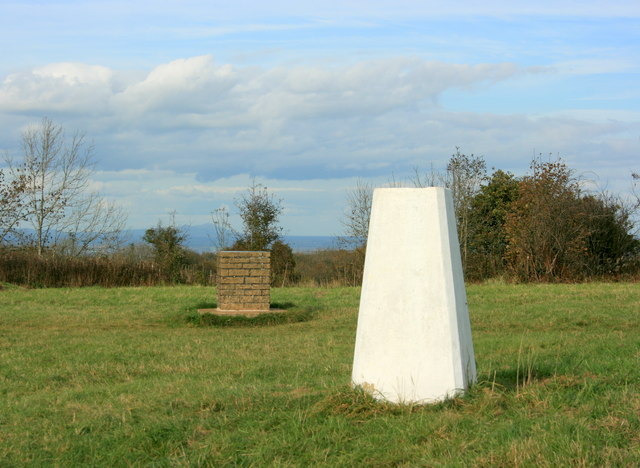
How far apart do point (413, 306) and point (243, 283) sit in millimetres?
10073

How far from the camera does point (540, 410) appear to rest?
15.5ft

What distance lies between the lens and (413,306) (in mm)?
5027

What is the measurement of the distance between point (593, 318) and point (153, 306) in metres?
9.42

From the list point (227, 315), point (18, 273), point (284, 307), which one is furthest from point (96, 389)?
point (18, 273)

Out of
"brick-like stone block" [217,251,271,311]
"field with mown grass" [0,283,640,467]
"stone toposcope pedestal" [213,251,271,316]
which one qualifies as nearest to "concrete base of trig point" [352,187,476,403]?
"field with mown grass" [0,283,640,467]

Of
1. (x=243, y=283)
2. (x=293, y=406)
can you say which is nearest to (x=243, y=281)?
(x=243, y=283)

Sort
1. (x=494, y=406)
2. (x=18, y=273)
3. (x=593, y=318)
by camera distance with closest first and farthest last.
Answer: (x=494, y=406) → (x=593, y=318) → (x=18, y=273)

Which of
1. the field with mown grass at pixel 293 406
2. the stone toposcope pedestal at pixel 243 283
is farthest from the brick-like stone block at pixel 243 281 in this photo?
the field with mown grass at pixel 293 406

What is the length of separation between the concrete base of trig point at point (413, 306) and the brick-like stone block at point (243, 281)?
9.63 m

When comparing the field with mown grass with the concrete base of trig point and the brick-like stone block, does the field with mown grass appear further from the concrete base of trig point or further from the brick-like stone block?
the brick-like stone block

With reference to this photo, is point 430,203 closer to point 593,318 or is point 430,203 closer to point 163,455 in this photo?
point 163,455

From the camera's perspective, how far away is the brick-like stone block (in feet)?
48.2

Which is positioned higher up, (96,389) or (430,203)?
(430,203)

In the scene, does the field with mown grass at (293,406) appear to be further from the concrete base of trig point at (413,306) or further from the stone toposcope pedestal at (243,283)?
the stone toposcope pedestal at (243,283)
